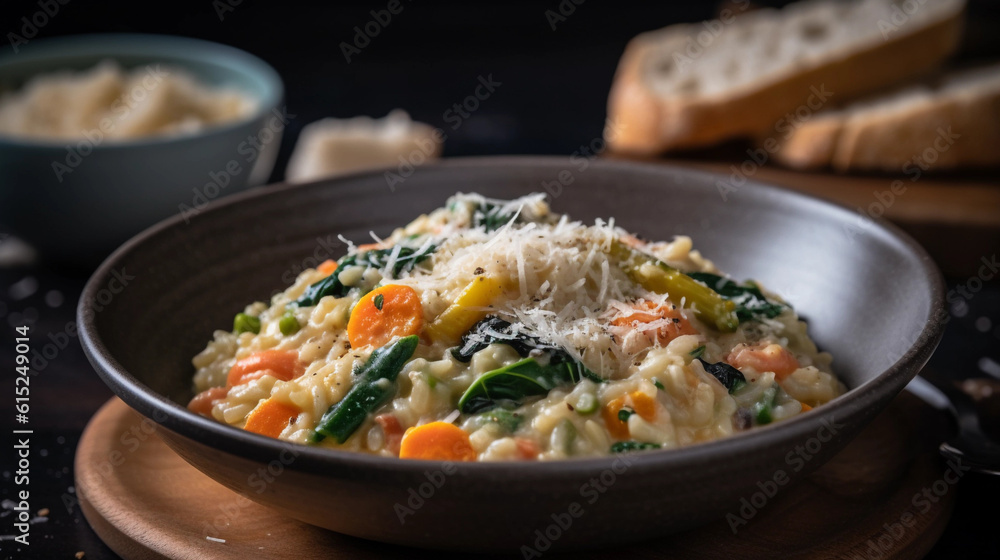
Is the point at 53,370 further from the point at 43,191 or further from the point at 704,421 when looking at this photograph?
the point at 704,421

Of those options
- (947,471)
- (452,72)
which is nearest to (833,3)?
(452,72)

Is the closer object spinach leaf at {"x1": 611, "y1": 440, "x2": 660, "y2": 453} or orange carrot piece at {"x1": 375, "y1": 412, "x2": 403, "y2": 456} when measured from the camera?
spinach leaf at {"x1": 611, "y1": 440, "x2": 660, "y2": 453}

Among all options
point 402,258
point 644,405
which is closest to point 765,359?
point 644,405

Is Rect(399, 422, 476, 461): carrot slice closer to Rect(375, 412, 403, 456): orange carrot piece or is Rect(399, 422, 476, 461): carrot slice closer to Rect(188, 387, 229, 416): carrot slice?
Rect(375, 412, 403, 456): orange carrot piece

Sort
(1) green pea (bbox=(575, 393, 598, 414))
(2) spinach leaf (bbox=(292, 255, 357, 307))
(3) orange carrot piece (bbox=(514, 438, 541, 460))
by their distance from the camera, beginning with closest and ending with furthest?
(3) orange carrot piece (bbox=(514, 438, 541, 460)), (1) green pea (bbox=(575, 393, 598, 414)), (2) spinach leaf (bbox=(292, 255, 357, 307))

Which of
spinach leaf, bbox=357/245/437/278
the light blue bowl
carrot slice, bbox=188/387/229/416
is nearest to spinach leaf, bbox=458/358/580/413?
spinach leaf, bbox=357/245/437/278

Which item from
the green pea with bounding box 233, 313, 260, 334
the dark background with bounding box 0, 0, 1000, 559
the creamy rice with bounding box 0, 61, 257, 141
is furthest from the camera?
the dark background with bounding box 0, 0, 1000, 559

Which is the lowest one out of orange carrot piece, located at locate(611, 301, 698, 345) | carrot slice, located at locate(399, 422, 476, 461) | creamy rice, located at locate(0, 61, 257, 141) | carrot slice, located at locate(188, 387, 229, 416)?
creamy rice, located at locate(0, 61, 257, 141)

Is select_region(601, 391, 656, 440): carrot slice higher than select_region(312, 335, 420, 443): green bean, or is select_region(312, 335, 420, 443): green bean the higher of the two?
select_region(601, 391, 656, 440): carrot slice
